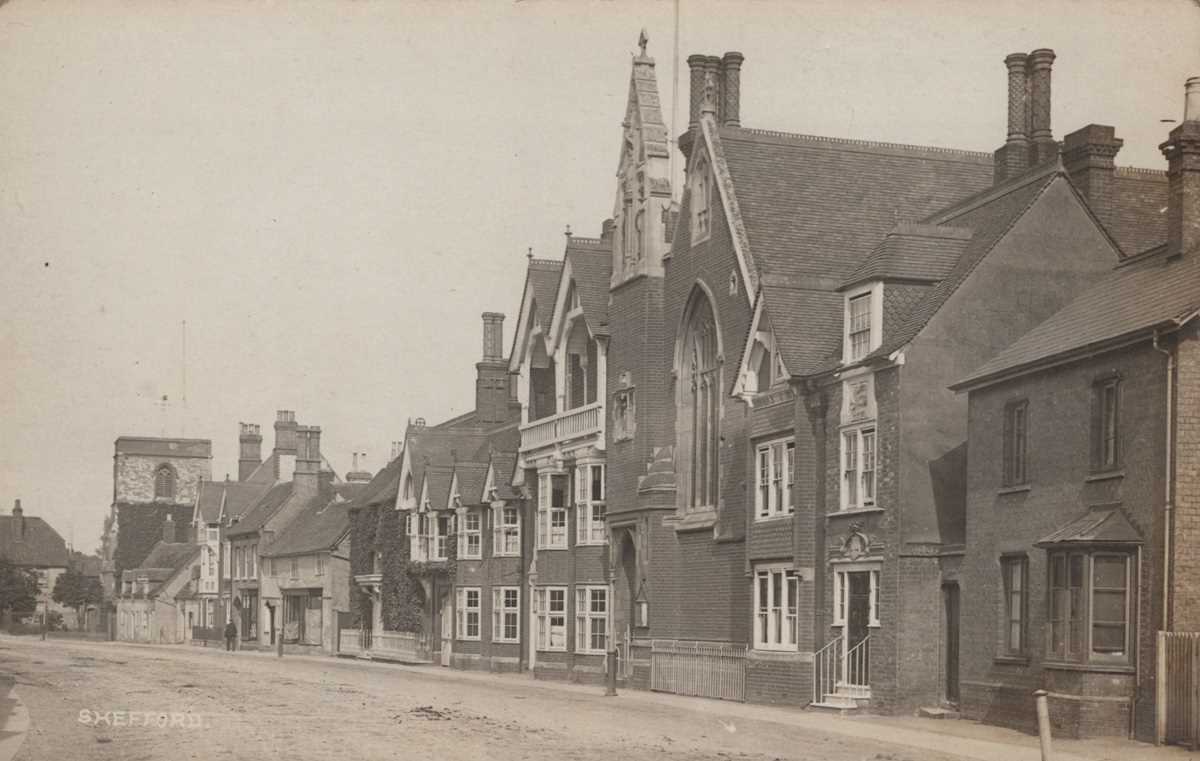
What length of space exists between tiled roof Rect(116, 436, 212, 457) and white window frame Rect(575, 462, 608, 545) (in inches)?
3465

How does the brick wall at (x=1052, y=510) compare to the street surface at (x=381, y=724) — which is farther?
the brick wall at (x=1052, y=510)

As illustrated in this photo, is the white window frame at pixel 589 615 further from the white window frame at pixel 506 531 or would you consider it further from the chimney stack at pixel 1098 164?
the chimney stack at pixel 1098 164

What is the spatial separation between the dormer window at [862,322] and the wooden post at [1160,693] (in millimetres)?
10443

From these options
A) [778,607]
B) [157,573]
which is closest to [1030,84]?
[778,607]

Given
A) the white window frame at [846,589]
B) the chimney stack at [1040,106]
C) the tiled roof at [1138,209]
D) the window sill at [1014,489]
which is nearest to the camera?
the window sill at [1014,489]

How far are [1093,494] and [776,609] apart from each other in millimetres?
11714

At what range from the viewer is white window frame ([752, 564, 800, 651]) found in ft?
124

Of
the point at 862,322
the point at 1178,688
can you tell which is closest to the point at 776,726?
the point at 1178,688

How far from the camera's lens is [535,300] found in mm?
58062

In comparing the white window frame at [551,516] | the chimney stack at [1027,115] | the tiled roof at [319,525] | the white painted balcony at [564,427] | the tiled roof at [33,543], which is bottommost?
the tiled roof at [33,543]

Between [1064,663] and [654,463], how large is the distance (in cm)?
2027

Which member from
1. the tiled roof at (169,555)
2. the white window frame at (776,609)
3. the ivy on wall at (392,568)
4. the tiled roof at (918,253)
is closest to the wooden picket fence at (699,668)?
the white window frame at (776,609)

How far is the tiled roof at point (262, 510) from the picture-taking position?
9544 centimetres

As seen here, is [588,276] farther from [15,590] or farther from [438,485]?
[15,590]
